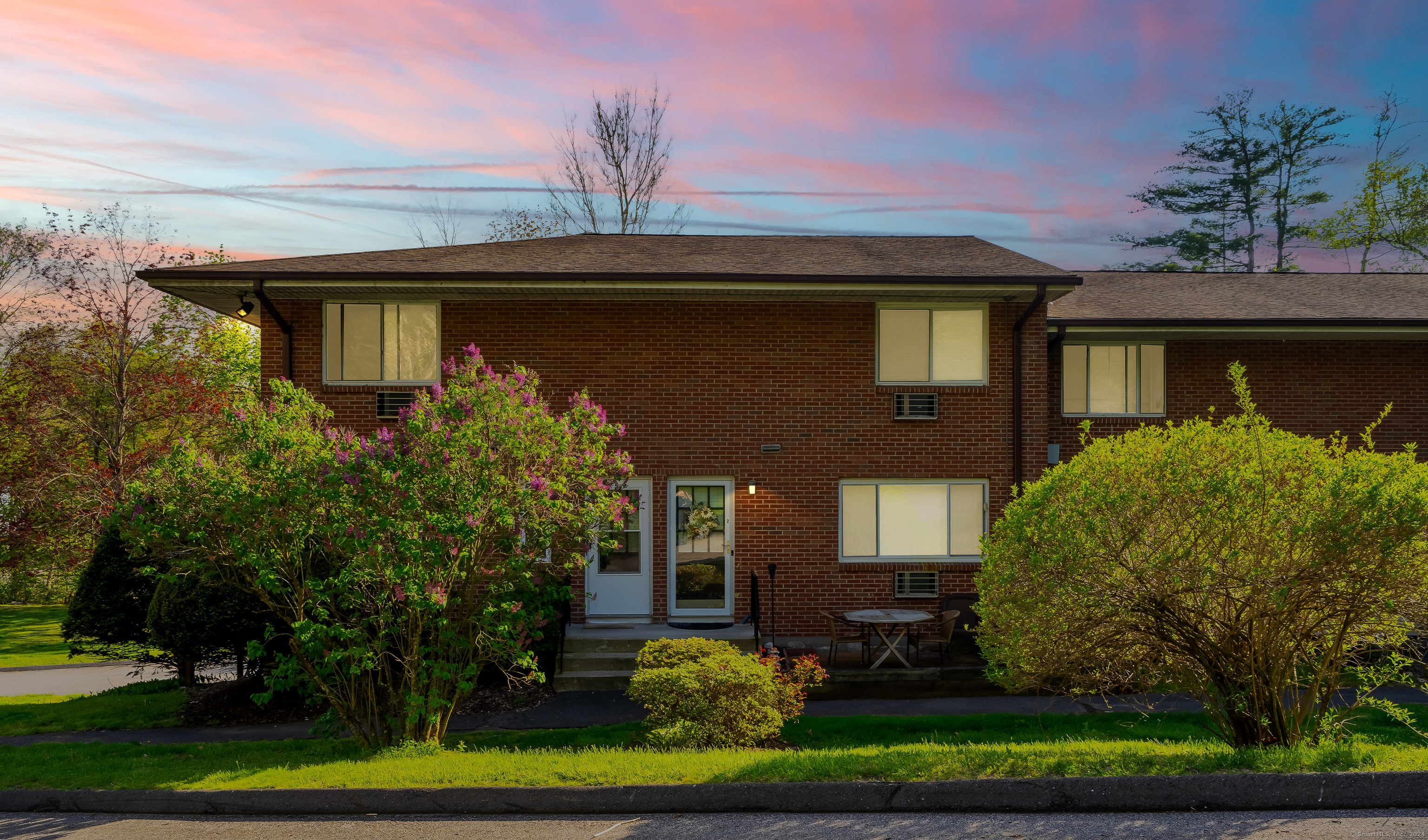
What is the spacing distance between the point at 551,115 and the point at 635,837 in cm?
3216

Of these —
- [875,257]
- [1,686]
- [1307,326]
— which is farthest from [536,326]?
[1307,326]

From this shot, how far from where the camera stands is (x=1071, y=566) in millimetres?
6586

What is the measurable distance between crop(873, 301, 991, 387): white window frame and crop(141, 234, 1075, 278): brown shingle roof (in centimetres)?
56

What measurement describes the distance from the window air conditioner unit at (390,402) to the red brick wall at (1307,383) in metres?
10.5

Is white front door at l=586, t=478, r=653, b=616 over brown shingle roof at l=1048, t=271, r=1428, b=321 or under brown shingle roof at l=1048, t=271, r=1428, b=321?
under

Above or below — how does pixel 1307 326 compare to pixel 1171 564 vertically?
above

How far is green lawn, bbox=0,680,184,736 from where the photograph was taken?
10.5m

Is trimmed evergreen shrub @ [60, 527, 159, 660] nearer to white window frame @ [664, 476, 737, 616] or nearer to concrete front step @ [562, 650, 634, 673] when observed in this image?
concrete front step @ [562, 650, 634, 673]

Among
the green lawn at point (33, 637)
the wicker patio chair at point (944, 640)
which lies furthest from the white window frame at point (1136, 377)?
the green lawn at point (33, 637)

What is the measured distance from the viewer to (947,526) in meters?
13.7

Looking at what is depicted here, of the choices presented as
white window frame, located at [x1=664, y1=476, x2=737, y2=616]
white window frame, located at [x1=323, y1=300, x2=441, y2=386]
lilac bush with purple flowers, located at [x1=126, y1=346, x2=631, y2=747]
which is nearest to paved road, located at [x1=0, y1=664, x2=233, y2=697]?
white window frame, located at [x1=323, y1=300, x2=441, y2=386]

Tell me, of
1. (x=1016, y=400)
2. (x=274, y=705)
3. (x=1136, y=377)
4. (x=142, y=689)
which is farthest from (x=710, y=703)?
(x=1136, y=377)

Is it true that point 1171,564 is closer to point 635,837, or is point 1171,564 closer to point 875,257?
point 635,837

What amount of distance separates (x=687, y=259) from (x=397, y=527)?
8361 mm
